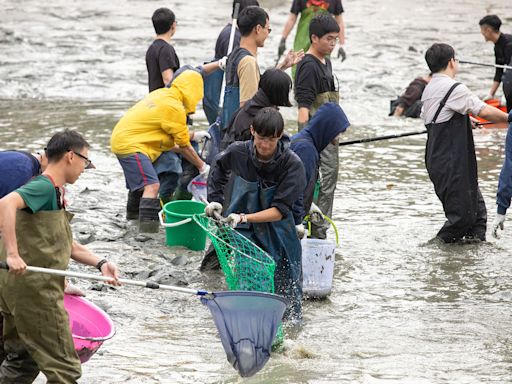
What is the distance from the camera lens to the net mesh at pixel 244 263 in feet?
20.0

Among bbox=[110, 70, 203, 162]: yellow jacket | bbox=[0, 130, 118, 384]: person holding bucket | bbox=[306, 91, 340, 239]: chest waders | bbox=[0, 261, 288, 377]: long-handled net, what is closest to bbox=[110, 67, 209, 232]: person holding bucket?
bbox=[110, 70, 203, 162]: yellow jacket

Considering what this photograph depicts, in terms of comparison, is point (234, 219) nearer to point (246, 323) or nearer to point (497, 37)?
point (246, 323)

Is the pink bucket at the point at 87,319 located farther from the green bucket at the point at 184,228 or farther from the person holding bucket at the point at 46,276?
the green bucket at the point at 184,228

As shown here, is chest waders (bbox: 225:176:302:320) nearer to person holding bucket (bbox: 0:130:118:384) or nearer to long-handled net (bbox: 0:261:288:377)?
long-handled net (bbox: 0:261:288:377)

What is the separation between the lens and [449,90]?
8438mm

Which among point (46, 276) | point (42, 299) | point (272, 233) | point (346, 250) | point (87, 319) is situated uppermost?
point (46, 276)

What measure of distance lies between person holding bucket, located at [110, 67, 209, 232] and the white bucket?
1956 millimetres

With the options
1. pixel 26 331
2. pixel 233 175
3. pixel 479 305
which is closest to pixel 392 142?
pixel 479 305

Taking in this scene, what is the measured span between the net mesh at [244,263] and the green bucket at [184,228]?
6.92 feet

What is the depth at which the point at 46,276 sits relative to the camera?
4.89 metres

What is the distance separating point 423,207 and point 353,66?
720 centimetres

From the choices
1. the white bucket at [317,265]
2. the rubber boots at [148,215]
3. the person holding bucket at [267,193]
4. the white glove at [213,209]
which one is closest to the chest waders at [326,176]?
the white bucket at [317,265]

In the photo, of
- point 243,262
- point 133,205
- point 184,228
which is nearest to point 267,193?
point 243,262

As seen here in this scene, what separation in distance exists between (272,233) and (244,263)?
1.20 ft
